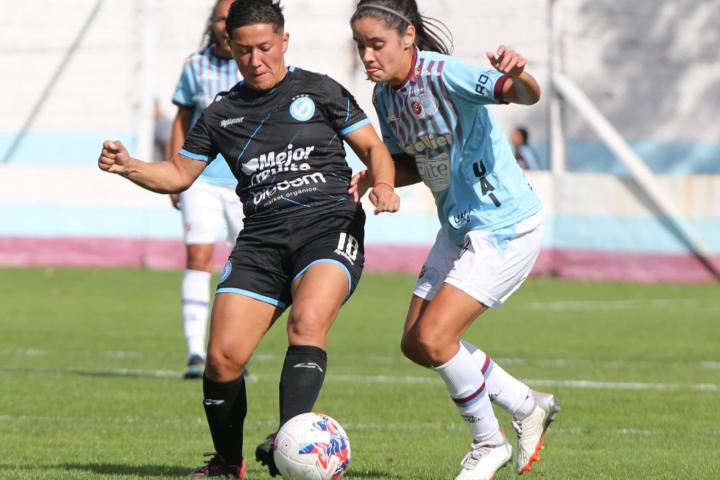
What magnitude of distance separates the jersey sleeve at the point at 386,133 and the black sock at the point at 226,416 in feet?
4.21

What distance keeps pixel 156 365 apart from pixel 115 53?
14.4 meters

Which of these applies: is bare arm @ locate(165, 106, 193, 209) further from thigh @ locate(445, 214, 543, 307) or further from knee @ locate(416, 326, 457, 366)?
knee @ locate(416, 326, 457, 366)

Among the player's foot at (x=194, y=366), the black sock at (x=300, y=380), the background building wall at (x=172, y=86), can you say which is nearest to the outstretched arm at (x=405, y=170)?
the black sock at (x=300, y=380)

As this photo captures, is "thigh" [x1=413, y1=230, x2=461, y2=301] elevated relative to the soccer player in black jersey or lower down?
lower down

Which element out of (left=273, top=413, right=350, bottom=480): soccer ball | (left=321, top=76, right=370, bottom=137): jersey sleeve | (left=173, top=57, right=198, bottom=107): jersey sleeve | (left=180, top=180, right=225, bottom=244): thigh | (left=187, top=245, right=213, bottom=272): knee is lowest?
(left=187, top=245, right=213, bottom=272): knee

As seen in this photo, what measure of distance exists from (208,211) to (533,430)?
3989mm

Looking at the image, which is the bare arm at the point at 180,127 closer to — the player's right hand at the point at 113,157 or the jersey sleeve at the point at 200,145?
the jersey sleeve at the point at 200,145

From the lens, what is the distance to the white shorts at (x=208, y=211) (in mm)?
9953

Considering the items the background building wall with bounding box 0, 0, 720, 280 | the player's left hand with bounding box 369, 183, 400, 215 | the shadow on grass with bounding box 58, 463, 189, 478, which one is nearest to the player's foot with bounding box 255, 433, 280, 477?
the shadow on grass with bounding box 58, 463, 189, 478

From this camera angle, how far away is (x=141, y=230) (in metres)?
21.9

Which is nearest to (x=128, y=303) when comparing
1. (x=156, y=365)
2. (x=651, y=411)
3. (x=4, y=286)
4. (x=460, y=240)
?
(x=4, y=286)

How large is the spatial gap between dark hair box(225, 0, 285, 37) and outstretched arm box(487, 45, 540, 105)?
0.94 m

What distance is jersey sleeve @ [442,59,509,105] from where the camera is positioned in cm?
604

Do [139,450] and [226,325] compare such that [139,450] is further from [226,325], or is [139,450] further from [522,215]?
[522,215]
